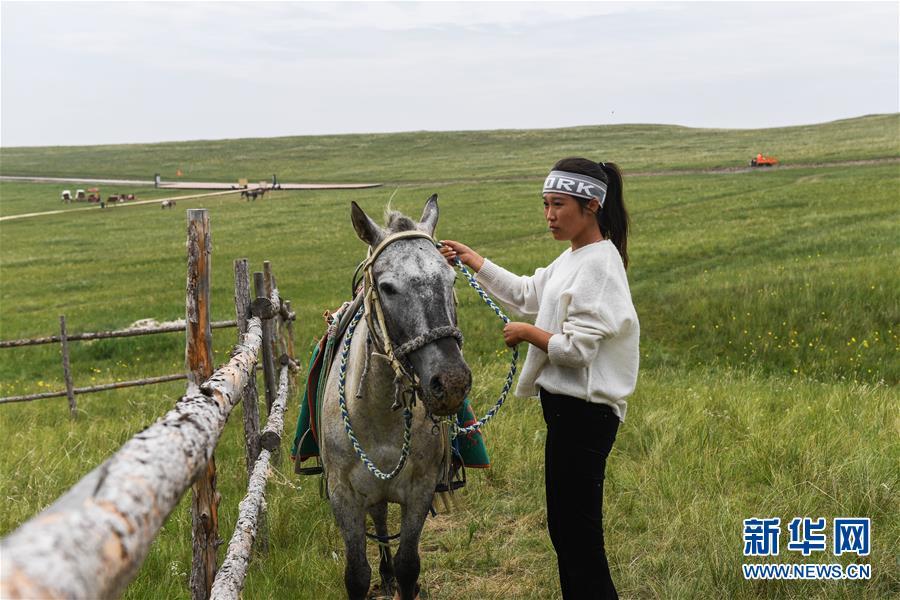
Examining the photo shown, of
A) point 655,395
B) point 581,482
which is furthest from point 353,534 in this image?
point 655,395

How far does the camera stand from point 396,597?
429 centimetres

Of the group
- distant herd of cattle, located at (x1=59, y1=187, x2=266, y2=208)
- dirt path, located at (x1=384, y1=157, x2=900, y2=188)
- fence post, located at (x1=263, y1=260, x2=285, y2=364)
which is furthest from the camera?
distant herd of cattle, located at (x1=59, y1=187, x2=266, y2=208)

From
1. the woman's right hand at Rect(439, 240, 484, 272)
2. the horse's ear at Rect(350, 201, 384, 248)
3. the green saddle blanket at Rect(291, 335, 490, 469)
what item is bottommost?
the green saddle blanket at Rect(291, 335, 490, 469)

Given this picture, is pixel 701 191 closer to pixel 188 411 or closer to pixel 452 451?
pixel 452 451

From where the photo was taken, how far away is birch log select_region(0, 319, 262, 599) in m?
1.02

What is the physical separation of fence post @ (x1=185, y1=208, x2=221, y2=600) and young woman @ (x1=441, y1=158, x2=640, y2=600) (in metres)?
1.52

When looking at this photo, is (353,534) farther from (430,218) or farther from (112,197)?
(112,197)

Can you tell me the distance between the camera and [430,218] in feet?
11.7

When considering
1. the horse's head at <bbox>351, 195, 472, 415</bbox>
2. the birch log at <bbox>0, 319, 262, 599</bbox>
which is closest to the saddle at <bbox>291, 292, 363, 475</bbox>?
the horse's head at <bbox>351, 195, 472, 415</bbox>

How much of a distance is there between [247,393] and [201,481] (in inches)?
72.2

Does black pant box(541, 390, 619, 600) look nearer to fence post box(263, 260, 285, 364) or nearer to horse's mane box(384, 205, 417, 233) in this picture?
horse's mane box(384, 205, 417, 233)

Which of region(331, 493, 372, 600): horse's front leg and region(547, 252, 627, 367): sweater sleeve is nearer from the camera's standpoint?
region(547, 252, 627, 367): sweater sleeve

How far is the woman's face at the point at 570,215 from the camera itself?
3.46 meters

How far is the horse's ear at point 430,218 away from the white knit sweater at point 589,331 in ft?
2.30
